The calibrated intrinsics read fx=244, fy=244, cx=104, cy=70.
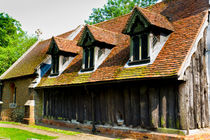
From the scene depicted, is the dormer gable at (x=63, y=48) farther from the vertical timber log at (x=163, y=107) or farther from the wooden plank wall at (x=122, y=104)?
the vertical timber log at (x=163, y=107)

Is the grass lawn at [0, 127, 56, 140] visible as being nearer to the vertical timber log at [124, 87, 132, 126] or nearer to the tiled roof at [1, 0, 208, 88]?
the tiled roof at [1, 0, 208, 88]

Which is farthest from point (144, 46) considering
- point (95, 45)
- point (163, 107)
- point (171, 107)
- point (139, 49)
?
point (95, 45)

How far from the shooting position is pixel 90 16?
109 ft

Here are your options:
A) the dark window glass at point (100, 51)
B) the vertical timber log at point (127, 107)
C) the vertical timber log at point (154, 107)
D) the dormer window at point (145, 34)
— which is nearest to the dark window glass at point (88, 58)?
the dark window glass at point (100, 51)

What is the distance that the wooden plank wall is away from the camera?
31.9 feet

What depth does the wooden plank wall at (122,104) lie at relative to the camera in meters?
9.71

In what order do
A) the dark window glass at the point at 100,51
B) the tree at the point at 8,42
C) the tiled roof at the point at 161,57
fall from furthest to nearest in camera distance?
the tree at the point at 8,42
the dark window glass at the point at 100,51
the tiled roof at the point at 161,57

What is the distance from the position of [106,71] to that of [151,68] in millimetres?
2947

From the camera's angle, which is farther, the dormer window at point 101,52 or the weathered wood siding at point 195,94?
the dormer window at point 101,52

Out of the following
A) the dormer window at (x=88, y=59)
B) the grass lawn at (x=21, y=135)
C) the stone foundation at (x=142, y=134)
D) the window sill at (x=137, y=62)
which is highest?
the dormer window at (x=88, y=59)

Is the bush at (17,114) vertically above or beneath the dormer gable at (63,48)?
beneath

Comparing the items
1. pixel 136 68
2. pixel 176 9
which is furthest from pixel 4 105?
pixel 176 9

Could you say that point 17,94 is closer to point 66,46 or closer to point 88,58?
point 66,46

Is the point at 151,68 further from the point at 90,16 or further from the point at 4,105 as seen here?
the point at 90,16
